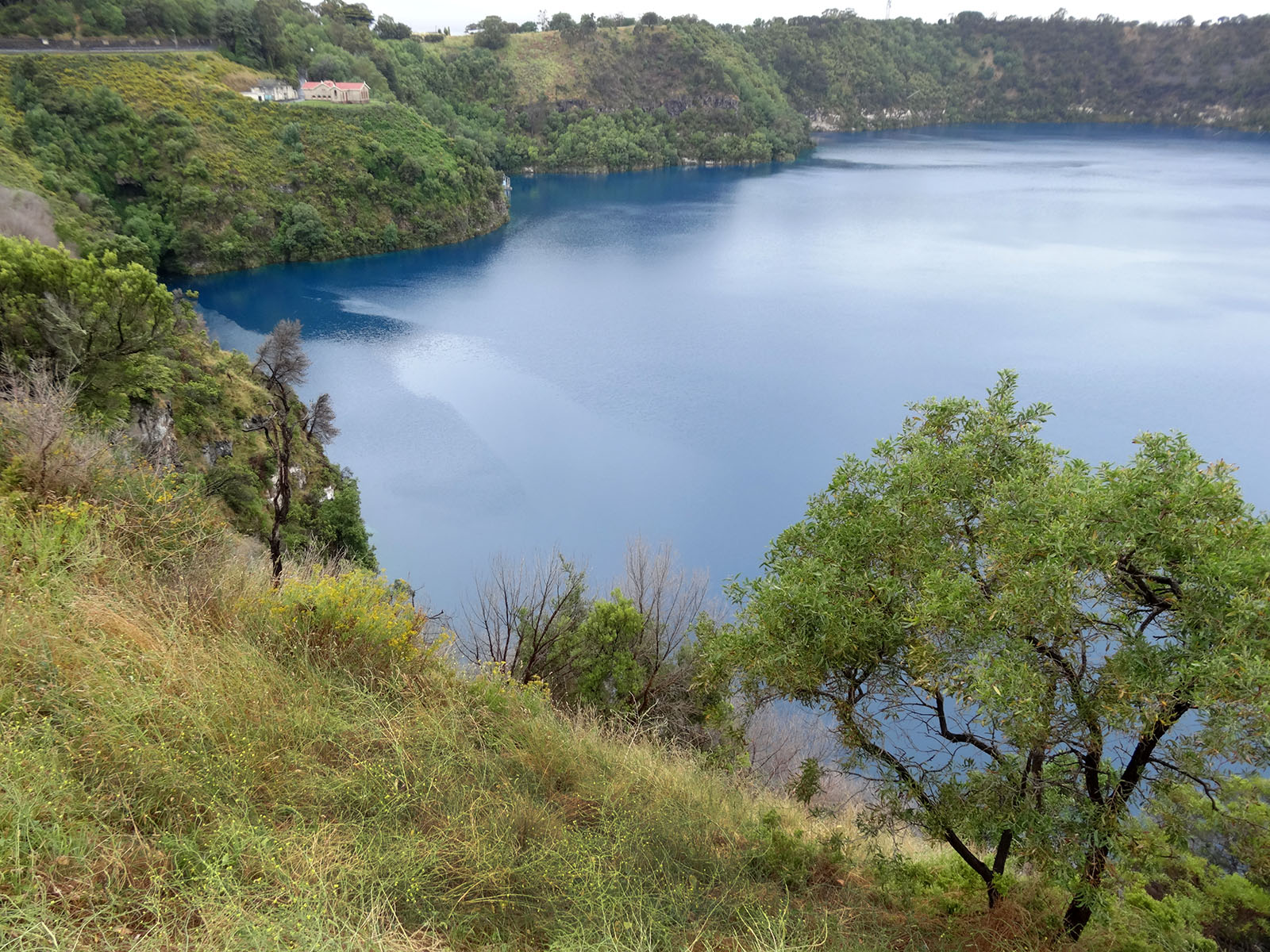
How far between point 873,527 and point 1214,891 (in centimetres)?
662

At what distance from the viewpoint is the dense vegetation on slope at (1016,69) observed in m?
117

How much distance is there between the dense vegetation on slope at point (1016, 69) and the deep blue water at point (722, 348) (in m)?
70.4

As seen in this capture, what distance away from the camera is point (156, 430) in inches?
605

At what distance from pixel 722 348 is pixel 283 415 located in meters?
19.9

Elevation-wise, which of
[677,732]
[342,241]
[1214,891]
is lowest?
[677,732]

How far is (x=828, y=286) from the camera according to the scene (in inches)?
1670

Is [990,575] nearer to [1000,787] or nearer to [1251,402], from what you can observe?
[1000,787]

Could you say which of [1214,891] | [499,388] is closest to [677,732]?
[1214,891]

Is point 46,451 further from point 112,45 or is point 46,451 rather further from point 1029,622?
point 112,45

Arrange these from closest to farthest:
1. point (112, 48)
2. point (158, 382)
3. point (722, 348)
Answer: point (158, 382) < point (722, 348) < point (112, 48)

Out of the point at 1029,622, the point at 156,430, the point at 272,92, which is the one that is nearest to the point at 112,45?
the point at 272,92

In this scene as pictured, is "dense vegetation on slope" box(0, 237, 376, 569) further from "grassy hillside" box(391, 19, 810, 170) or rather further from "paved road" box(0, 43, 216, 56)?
"grassy hillside" box(391, 19, 810, 170)

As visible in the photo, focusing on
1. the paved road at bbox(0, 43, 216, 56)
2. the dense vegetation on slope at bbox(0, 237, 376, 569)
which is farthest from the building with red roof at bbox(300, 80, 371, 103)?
the dense vegetation on slope at bbox(0, 237, 376, 569)

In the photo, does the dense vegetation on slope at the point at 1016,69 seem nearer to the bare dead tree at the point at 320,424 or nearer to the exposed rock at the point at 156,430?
the bare dead tree at the point at 320,424
